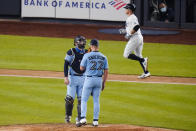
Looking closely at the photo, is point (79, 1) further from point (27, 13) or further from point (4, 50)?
point (4, 50)

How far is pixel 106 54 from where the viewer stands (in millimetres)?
21500

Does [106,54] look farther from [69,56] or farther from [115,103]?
[69,56]

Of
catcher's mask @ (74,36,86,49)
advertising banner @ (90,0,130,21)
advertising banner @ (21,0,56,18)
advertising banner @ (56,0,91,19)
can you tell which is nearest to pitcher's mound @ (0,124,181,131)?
catcher's mask @ (74,36,86,49)

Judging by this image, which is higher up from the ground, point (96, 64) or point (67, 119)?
point (96, 64)

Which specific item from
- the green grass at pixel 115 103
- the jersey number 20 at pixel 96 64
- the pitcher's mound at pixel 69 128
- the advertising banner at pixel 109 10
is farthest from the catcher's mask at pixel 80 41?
the advertising banner at pixel 109 10

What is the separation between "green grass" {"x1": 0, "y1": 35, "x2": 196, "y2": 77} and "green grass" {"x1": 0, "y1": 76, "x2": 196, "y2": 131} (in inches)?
106

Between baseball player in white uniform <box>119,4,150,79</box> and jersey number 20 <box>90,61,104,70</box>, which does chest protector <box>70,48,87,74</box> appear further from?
baseball player in white uniform <box>119,4,150,79</box>

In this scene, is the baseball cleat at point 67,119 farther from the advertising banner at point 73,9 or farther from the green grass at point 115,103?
the advertising banner at point 73,9

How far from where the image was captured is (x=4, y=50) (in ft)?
71.2

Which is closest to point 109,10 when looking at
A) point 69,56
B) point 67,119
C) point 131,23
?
point 131,23

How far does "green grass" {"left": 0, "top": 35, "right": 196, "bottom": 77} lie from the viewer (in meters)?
19.1

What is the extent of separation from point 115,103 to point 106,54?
783 cm

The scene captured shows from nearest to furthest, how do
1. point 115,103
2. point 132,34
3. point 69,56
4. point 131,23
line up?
1. point 69,56
2. point 115,103
3. point 131,23
4. point 132,34

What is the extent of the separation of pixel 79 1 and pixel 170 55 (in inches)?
312
